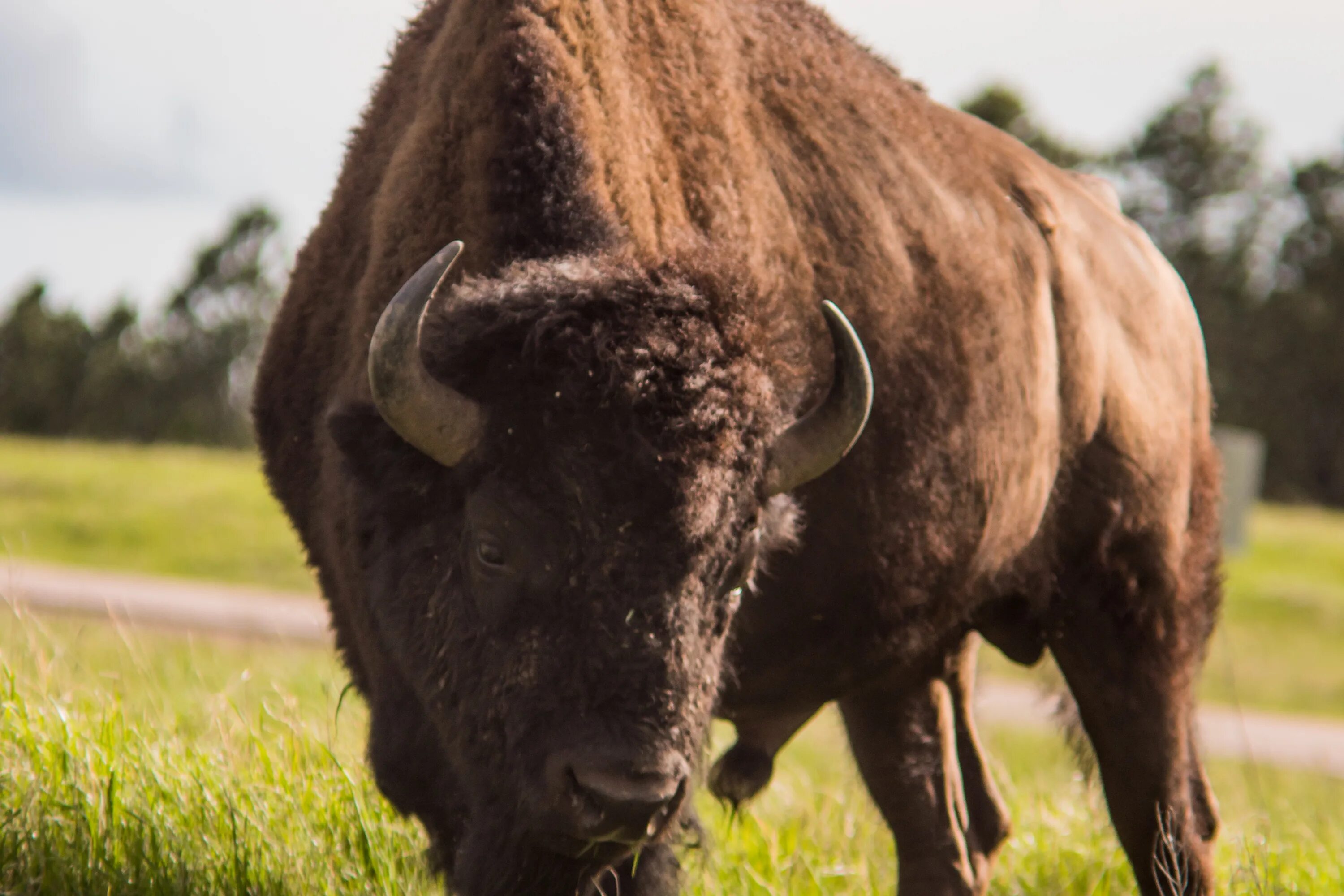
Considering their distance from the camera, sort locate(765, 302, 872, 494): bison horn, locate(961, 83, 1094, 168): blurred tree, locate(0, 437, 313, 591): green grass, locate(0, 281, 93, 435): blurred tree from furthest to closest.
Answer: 1. locate(961, 83, 1094, 168): blurred tree
2. locate(0, 281, 93, 435): blurred tree
3. locate(0, 437, 313, 591): green grass
4. locate(765, 302, 872, 494): bison horn

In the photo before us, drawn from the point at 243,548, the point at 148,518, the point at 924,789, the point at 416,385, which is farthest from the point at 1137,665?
the point at 148,518

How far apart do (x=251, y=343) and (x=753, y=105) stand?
35.6 meters

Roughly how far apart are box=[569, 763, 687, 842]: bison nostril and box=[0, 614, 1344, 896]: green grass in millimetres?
936

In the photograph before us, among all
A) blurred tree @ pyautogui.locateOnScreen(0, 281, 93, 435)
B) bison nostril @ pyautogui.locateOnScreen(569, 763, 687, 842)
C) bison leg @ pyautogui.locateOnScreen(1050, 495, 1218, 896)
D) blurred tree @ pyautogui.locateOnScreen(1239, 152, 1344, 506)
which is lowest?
blurred tree @ pyautogui.locateOnScreen(0, 281, 93, 435)

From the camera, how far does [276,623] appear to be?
50.0 ft

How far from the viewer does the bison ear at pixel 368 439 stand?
324cm

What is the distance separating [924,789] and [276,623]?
11472 mm

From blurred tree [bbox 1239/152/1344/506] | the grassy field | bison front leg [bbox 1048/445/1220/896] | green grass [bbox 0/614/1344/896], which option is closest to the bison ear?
green grass [bbox 0/614/1344/896]

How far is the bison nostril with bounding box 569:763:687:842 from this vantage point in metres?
2.78

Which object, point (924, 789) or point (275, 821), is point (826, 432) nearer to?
point (275, 821)

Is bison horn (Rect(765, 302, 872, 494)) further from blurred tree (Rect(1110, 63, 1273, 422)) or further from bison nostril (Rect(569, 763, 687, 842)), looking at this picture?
blurred tree (Rect(1110, 63, 1273, 422))

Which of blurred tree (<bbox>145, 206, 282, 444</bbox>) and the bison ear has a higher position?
the bison ear

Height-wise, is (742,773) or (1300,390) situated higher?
(742,773)

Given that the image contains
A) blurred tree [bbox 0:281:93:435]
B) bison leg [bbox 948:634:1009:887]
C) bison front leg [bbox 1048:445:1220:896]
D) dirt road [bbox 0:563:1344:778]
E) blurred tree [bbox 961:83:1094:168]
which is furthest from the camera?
blurred tree [bbox 961:83:1094:168]
